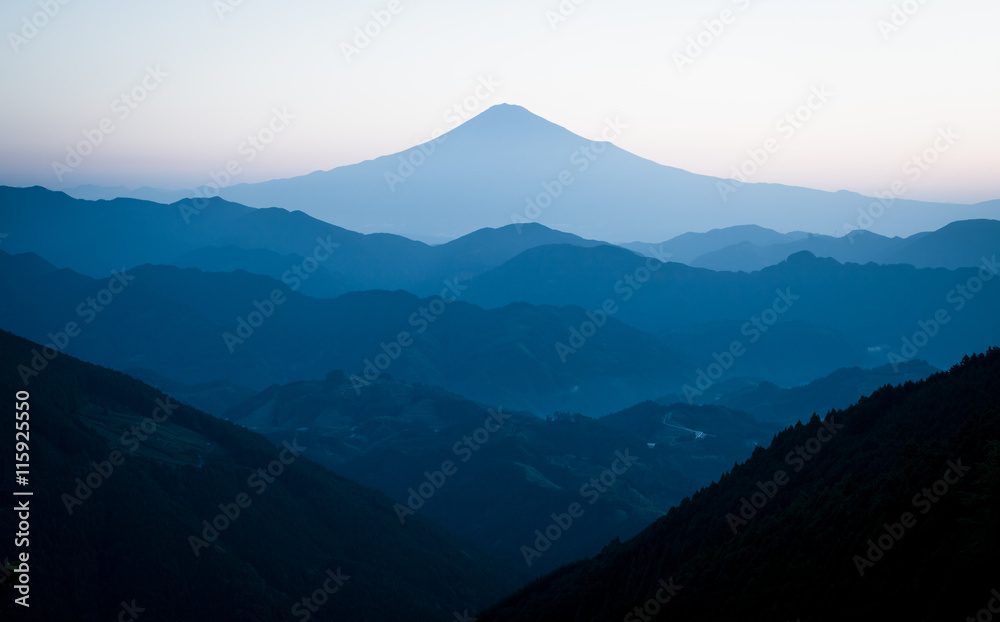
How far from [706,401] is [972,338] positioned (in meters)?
85.3

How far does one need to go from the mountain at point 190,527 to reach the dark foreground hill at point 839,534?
51.0 feet

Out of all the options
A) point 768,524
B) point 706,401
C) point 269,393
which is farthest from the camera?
point 706,401

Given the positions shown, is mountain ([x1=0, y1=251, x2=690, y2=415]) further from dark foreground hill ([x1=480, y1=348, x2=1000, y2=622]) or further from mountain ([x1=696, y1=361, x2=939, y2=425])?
dark foreground hill ([x1=480, y1=348, x2=1000, y2=622])

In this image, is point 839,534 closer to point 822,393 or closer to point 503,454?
point 503,454

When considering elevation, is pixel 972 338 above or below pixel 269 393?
above

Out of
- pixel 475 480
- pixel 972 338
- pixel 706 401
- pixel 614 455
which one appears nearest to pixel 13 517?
pixel 475 480

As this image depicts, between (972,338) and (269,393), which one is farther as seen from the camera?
(972,338)

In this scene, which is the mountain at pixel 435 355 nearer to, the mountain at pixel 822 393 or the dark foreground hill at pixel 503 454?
the mountain at pixel 822 393

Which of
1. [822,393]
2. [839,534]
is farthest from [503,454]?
[839,534]

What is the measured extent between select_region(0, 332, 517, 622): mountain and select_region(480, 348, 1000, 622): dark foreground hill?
51.0 ft

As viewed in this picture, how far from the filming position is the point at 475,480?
87.6 metres

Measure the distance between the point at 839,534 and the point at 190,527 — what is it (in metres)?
39.9

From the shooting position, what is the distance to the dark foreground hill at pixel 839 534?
18.2 metres

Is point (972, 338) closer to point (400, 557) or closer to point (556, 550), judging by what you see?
point (556, 550)
